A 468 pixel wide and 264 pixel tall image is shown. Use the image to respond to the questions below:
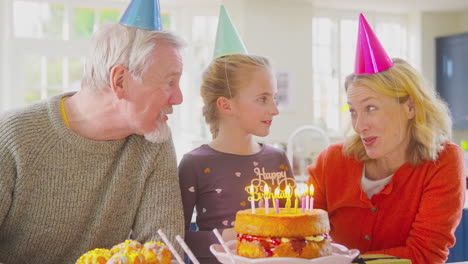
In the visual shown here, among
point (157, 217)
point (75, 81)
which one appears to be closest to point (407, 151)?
point (157, 217)

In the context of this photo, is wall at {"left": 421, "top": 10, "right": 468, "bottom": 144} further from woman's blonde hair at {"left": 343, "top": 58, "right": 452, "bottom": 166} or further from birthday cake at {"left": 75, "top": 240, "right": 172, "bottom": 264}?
birthday cake at {"left": 75, "top": 240, "right": 172, "bottom": 264}

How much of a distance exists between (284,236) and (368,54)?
0.83m

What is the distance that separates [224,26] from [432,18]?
7338mm

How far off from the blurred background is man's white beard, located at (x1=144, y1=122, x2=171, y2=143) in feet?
13.5

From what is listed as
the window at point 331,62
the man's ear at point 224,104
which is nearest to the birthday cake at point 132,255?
the man's ear at point 224,104

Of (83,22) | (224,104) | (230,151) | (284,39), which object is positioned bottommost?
(230,151)

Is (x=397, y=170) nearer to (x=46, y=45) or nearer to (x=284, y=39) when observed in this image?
(x=46, y=45)

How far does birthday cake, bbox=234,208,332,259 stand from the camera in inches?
46.0

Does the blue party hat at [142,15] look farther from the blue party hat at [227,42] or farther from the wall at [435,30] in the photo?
the wall at [435,30]

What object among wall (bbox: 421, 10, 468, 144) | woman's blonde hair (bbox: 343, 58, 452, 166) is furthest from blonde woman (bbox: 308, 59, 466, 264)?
wall (bbox: 421, 10, 468, 144)

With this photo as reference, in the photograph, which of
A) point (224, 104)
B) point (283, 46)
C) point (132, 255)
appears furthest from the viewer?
point (283, 46)

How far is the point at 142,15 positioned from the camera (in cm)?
153

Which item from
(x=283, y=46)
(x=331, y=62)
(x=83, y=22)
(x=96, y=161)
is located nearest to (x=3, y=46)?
(x=83, y=22)

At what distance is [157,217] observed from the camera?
153 cm
